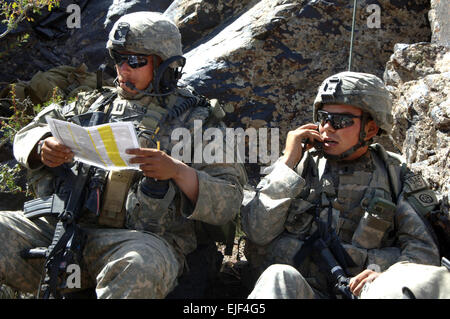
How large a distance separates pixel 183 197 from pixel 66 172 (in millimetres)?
798

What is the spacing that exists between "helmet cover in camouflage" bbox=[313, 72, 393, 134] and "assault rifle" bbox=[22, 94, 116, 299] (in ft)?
5.14

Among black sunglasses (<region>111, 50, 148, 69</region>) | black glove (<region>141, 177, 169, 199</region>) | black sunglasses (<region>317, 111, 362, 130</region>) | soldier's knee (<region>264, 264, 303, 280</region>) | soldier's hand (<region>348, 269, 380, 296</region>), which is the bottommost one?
soldier's hand (<region>348, 269, 380, 296</region>)

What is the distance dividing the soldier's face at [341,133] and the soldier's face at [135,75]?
1.28 metres

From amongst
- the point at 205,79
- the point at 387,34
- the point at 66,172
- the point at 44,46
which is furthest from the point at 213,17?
the point at 66,172

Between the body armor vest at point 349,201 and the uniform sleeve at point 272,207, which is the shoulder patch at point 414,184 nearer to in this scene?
the body armor vest at point 349,201

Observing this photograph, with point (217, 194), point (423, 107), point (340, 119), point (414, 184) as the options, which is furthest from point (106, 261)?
point (423, 107)

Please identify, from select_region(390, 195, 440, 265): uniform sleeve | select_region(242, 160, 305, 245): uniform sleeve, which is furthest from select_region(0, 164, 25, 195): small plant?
select_region(390, 195, 440, 265): uniform sleeve

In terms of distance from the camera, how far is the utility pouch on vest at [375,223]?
3.87 metres

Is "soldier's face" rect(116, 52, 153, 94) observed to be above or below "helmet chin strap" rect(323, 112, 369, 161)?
above

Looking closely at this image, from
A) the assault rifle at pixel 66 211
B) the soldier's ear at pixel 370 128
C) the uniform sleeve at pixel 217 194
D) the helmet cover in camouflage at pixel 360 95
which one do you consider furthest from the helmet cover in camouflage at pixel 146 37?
the soldier's ear at pixel 370 128

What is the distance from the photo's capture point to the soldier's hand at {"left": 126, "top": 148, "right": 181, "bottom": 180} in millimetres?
3525

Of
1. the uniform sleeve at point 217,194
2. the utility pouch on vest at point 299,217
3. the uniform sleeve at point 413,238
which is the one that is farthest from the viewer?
the utility pouch on vest at point 299,217

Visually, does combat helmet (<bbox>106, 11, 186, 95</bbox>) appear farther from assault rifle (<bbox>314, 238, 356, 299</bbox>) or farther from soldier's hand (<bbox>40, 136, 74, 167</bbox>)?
assault rifle (<bbox>314, 238, 356, 299</bbox>)

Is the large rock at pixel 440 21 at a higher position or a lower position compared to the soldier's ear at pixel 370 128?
higher
